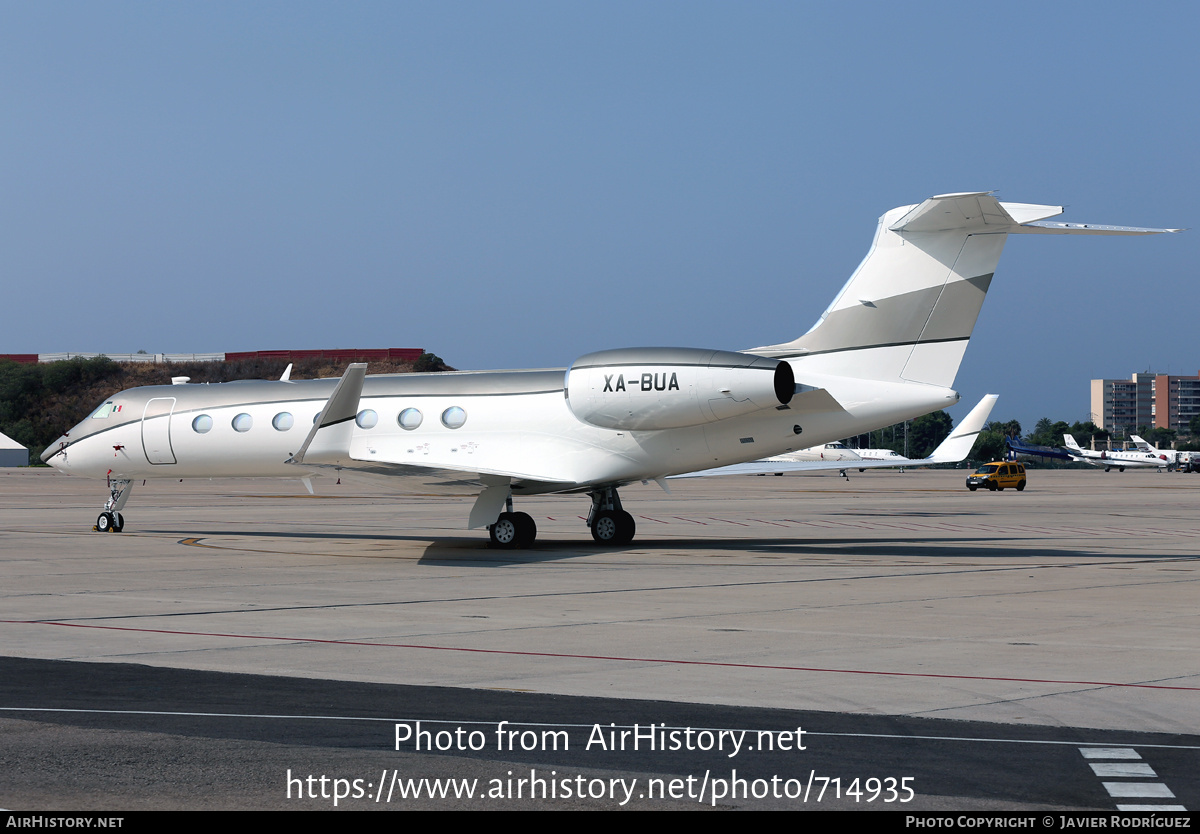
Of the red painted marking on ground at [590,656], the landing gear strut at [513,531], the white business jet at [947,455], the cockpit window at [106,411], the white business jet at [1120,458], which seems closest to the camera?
the red painted marking on ground at [590,656]

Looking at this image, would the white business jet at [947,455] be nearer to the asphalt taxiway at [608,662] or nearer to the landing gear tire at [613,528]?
the landing gear tire at [613,528]

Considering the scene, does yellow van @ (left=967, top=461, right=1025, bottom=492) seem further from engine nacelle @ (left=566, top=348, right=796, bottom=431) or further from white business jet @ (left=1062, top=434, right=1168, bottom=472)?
white business jet @ (left=1062, top=434, right=1168, bottom=472)

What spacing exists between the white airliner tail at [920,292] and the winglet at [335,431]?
775cm

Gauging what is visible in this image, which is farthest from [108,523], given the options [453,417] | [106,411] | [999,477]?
[999,477]

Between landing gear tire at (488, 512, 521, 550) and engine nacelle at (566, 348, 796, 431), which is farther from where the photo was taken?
landing gear tire at (488, 512, 521, 550)

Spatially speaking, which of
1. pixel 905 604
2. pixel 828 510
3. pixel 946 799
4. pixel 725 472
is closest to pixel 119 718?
pixel 946 799

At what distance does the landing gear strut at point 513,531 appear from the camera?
22.7 metres

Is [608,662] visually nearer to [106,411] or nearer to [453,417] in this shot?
[453,417]

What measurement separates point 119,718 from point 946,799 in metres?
4.99

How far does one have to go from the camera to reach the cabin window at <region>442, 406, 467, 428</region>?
23.1 meters

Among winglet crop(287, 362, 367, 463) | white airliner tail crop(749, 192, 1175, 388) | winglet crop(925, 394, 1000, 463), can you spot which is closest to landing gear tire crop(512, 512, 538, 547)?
winglet crop(287, 362, 367, 463)

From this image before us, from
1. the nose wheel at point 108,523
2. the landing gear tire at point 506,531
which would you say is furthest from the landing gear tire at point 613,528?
the nose wheel at point 108,523

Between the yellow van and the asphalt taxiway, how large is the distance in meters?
43.0

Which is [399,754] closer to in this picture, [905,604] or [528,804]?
[528,804]
